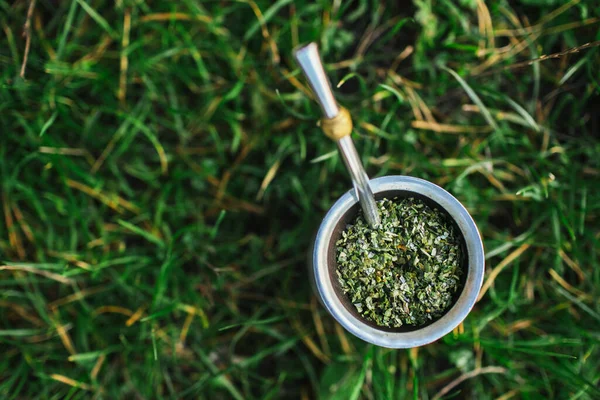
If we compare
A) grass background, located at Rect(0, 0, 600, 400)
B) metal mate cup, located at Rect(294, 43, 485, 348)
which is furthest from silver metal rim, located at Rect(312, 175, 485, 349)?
grass background, located at Rect(0, 0, 600, 400)

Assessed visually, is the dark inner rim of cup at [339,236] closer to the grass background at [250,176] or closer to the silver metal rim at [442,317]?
the silver metal rim at [442,317]

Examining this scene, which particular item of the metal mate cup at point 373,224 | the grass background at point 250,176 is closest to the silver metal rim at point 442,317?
the metal mate cup at point 373,224

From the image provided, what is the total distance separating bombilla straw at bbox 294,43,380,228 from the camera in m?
0.70

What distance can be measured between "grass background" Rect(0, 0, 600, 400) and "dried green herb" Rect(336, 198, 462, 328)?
→ 11.7 inches

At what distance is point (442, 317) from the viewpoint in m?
0.87

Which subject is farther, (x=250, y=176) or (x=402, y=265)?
(x=250, y=176)

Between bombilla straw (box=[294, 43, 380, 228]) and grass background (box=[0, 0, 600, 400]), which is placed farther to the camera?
grass background (box=[0, 0, 600, 400])

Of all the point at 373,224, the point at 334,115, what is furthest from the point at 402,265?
the point at 334,115

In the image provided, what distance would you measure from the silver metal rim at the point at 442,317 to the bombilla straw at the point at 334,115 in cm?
3

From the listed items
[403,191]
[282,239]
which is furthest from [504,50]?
[282,239]

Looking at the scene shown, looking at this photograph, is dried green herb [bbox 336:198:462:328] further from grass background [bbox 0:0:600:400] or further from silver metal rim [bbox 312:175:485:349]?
grass background [bbox 0:0:600:400]

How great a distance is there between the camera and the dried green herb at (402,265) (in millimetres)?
909

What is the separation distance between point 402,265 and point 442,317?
115 mm

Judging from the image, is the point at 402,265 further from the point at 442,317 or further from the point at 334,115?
the point at 334,115
